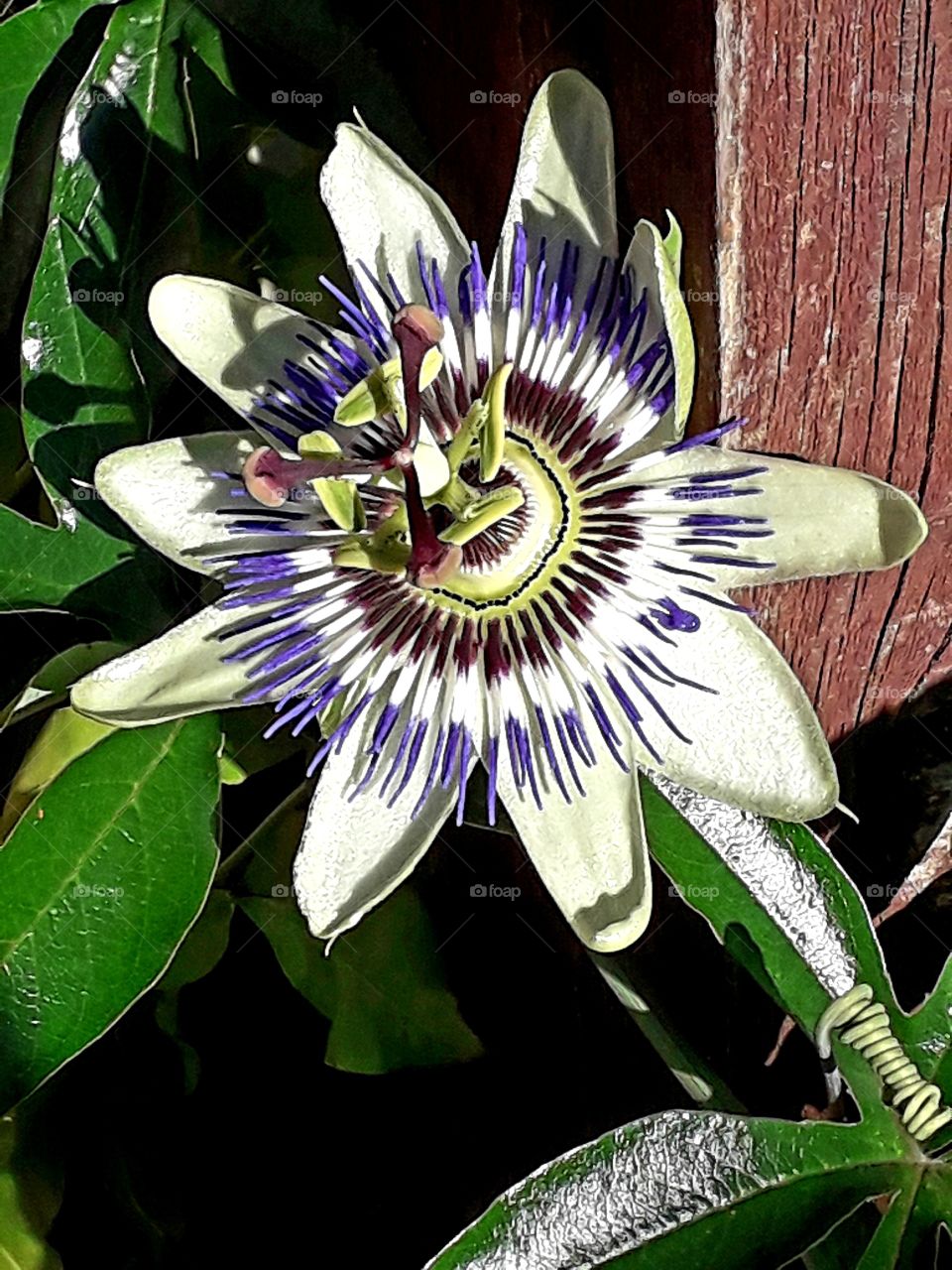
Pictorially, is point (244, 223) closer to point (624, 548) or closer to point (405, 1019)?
point (624, 548)

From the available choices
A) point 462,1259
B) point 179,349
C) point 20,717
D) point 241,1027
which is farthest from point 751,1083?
point 179,349

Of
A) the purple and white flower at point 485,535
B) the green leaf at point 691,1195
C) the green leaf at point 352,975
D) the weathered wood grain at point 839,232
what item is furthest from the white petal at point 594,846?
the green leaf at point 352,975

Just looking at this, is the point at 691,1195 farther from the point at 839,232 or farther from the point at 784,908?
the point at 839,232

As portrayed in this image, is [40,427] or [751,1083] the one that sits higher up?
[40,427]

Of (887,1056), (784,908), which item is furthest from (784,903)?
(887,1056)

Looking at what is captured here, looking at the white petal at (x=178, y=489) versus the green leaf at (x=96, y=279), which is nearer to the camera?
the white petal at (x=178, y=489)

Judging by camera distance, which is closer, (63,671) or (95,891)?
(95,891)

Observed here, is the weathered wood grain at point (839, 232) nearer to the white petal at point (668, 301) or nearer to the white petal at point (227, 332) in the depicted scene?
the white petal at point (668, 301)
